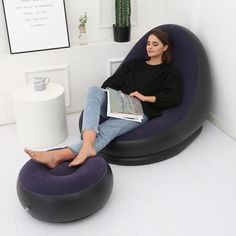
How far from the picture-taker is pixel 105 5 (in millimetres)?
3316

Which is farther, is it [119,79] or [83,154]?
[119,79]

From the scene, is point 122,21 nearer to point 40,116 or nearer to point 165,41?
point 165,41

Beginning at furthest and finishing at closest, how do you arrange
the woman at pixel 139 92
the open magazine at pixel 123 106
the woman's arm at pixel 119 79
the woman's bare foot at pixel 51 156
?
the woman's arm at pixel 119 79 < the open magazine at pixel 123 106 < the woman at pixel 139 92 < the woman's bare foot at pixel 51 156

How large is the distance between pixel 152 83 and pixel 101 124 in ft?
1.76

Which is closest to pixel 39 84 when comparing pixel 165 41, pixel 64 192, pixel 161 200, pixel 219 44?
pixel 165 41

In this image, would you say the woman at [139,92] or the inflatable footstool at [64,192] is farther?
the woman at [139,92]

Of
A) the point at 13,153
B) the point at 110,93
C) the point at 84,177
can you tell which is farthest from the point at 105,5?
the point at 84,177

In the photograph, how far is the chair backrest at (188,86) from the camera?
2.57 m

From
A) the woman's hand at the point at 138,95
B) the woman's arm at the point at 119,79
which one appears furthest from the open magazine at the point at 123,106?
the woman's arm at the point at 119,79

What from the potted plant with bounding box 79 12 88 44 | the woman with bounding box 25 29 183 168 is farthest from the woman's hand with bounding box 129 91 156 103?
the potted plant with bounding box 79 12 88 44

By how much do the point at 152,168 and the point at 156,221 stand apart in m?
0.55

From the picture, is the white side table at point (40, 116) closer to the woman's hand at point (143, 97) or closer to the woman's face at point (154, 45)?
the woman's hand at point (143, 97)

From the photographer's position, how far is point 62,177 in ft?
6.55

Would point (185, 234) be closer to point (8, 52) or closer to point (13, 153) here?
point (13, 153)
